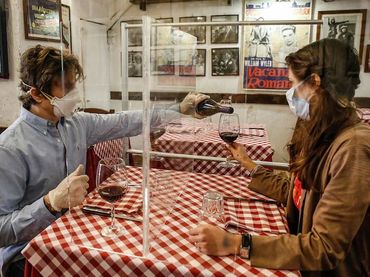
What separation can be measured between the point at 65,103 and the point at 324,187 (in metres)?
1.01

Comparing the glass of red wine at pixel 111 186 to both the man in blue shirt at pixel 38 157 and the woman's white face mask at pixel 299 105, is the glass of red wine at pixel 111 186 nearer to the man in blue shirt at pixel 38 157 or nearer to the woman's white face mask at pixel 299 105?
the man in blue shirt at pixel 38 157

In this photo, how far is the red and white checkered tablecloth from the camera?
2.95 ft

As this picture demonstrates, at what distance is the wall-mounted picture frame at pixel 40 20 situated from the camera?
278 cm

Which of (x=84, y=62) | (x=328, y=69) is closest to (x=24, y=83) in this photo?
(x=84, y=62)

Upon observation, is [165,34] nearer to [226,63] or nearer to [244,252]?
[244,252]

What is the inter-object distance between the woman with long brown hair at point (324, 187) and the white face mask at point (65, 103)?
75 centimetres

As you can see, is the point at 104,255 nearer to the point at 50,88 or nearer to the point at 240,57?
the point at 50,88

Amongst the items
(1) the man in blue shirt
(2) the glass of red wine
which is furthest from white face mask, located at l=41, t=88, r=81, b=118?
(2) the glass of red wine

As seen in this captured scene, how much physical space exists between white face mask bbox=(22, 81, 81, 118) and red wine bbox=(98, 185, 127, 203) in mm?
433

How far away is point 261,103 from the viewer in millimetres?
3951

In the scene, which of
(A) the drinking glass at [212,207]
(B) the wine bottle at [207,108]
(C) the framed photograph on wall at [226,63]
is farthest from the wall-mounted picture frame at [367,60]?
(A) the drinking glass at [212,207]

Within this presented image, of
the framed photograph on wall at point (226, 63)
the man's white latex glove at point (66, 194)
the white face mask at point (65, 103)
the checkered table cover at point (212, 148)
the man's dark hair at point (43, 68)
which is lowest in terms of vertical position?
the checkered table cover at point (212, 148)

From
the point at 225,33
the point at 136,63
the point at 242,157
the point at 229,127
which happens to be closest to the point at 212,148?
the point at 229,127

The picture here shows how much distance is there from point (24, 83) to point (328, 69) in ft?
3.77
